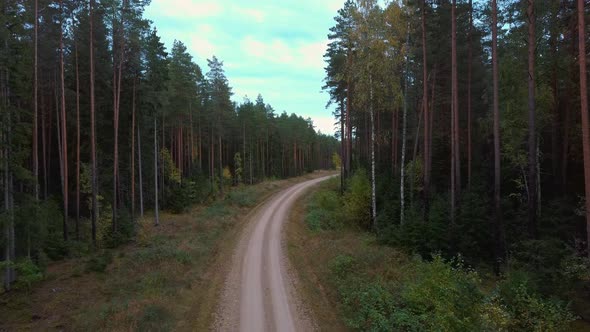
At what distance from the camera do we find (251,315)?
450 inches

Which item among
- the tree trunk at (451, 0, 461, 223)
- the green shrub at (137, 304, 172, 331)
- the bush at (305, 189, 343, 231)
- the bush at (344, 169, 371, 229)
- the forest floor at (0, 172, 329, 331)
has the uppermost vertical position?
the tree trunk at (451, 0, 461, 223)

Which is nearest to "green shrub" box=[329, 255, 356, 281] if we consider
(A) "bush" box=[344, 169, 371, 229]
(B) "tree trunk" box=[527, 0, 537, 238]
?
(B) "tree trunk" box=[527, 0, 537, 238]

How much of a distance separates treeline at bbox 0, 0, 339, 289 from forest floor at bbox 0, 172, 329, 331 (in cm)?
192

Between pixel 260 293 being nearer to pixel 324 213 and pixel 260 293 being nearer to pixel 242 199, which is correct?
pixel 324 213

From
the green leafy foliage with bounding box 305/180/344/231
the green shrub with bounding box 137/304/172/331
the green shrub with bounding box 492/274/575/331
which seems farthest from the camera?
the green leafy foliage with bounding box 305/180/344/231

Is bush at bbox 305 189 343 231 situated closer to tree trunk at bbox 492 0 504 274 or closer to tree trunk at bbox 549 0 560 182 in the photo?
tree trunk at bbox 492 0 504 274

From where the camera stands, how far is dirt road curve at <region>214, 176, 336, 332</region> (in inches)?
427

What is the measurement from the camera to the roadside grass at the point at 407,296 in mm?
9062

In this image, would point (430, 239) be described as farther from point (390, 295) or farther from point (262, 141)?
point (262, 141)

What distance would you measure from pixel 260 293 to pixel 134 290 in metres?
5.48

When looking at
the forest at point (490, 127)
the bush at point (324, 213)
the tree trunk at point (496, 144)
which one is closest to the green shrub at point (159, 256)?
the forest at point (490, 127)

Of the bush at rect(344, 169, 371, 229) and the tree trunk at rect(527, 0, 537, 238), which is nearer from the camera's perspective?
the tree trunk at rect(527, 0, 537, 238)

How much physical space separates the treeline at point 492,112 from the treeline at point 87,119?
600 inches

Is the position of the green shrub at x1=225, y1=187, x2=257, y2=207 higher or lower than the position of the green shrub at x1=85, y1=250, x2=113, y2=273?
higher
